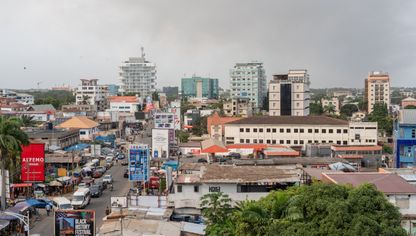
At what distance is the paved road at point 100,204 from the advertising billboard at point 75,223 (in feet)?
15.6

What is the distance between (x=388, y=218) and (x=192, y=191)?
1102 centimetres

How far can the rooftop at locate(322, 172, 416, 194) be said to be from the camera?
1931 centimetres

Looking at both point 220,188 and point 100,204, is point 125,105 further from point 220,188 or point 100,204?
point 220,188

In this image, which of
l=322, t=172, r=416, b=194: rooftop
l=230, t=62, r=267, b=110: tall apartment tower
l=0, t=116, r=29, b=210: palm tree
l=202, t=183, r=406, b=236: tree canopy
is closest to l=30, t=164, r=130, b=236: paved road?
l=0, t=116, r=29, b=210: palm tree

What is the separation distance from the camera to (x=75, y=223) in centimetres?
1872

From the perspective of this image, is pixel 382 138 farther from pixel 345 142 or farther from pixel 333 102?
pixel 333 102

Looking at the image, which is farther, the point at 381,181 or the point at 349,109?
the point at 349,109

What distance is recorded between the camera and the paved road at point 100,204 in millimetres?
24203

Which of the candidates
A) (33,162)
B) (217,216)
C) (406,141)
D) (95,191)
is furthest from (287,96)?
(217,216)

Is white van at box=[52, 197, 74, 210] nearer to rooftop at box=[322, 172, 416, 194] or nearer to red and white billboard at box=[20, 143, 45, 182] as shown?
red and white billboard at box=[20, 143, 45, 182]

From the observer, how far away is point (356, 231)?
13.5 m

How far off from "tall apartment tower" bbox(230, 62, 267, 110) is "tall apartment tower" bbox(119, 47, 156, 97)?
144 feet

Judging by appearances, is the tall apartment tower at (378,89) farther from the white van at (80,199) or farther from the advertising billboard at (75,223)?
the advertising billboard at (75,223)

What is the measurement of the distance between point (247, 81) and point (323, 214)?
11330 centimetres
